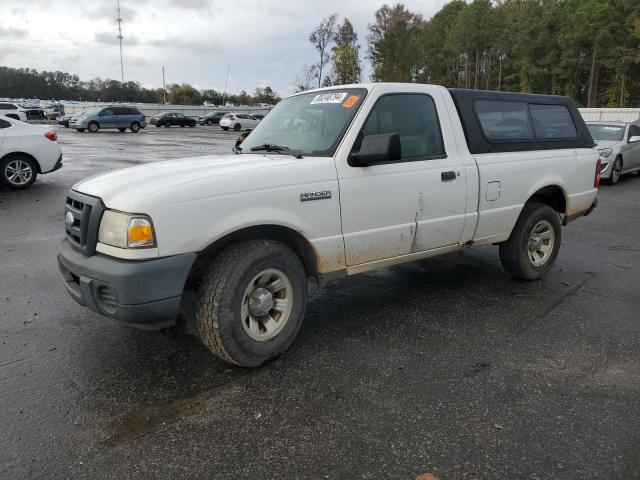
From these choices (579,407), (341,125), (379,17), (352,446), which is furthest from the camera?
(379,17)

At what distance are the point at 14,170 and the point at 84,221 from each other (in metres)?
8.65

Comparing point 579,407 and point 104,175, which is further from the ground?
point 104,175

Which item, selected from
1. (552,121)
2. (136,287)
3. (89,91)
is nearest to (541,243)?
(552,121)

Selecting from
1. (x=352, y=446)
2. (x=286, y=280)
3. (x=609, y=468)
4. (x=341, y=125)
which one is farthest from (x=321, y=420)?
(x=341, y=125)

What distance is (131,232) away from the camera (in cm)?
295

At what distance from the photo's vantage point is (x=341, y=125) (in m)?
3.88

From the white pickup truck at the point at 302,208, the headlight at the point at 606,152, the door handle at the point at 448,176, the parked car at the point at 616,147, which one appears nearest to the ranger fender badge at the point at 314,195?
the white pickup truck at the point at 302,208

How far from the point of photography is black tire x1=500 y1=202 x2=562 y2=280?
5.11 meters

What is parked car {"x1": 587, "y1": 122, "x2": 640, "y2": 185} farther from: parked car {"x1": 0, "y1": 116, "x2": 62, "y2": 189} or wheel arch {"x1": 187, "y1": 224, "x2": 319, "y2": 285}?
parked car {"x1": 0, "y1": 116, "x2": 62, "y2": 189}

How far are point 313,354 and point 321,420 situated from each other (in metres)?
0.83

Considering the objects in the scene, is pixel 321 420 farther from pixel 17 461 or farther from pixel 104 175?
pixel 104 175

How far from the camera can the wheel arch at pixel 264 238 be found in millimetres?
3352

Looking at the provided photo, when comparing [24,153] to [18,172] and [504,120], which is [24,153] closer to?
[18,172]

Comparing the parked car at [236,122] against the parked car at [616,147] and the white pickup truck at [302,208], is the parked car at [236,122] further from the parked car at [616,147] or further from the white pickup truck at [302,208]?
the white pickup truck at [302,208]
